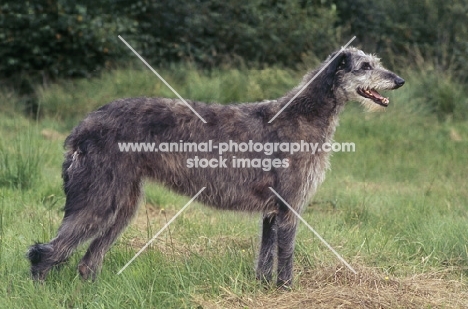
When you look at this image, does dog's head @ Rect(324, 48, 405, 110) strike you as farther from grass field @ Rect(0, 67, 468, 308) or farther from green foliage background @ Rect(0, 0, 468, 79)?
green foliage background @ Rect(0, 0, 468, 79)

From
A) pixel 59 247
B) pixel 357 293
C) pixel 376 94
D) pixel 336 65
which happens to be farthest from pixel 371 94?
pixel 59 247

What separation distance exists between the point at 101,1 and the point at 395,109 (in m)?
6.81

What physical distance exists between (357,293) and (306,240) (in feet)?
3.90

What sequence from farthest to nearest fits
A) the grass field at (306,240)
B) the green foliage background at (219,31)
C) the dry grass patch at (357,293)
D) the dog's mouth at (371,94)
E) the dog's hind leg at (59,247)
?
the green foliage background at (219,31) → the dog's mouth at (371,94) → the dog's hind leg at (59,247) → the grass field at (306,240) → the dry grass patch at (357,293)

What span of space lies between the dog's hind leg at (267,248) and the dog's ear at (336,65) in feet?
3.89

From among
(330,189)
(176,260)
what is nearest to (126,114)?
(176,260)

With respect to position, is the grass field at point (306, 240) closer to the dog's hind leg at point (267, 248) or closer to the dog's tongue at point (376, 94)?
the dog's hind leg at point (267, 248)

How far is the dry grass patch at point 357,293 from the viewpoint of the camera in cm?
561

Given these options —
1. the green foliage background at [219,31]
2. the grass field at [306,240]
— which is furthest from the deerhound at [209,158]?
the green foliage background at [219,31]

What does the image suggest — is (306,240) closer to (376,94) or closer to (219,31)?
(376,94)

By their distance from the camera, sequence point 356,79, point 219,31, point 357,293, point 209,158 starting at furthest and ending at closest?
point 219,31 → point 356,79 → point 209,158 → point 357,293

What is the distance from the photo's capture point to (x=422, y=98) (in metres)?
13.9

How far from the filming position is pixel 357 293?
18.8 ft

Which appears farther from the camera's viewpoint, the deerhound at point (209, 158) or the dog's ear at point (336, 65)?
the dog's ear at point (336, 65)
